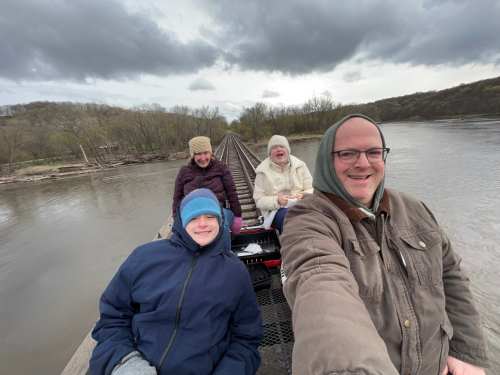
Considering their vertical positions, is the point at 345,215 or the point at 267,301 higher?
the point at 345,215

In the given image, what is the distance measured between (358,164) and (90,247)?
763 cm

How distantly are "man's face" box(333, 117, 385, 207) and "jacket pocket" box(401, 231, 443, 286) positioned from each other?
310 millimetres

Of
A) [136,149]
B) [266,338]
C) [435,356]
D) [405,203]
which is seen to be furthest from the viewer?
[136,149]

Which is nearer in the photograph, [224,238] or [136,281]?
[136,281]

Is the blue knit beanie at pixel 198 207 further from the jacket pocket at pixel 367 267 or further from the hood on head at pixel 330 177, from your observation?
the jacket pocket at pixel 367 267

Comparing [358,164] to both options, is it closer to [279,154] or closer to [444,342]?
[444,342]

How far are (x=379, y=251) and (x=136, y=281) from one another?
1522 mm

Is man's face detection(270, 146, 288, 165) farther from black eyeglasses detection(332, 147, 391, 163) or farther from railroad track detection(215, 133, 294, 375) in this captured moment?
black eyeglasses detection(332, 147, 391, 163)

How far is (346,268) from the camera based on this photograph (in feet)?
3.29

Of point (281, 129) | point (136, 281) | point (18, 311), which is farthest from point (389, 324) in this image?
point (281, 129)

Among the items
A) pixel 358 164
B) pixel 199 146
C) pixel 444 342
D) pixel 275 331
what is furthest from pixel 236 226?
pixel 444 342

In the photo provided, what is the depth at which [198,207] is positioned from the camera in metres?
1.75

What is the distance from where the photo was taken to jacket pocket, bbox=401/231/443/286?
1121 mm

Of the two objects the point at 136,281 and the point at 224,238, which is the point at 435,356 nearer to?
the point at 224,238
